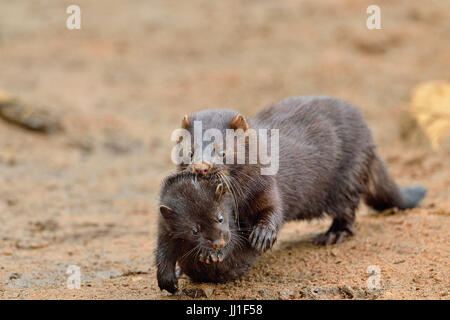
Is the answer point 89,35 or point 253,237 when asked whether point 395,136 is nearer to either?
point 253,237

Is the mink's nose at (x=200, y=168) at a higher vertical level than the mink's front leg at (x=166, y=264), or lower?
higher

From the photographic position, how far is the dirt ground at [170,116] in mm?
5406

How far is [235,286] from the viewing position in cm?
514

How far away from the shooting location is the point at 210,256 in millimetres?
4820

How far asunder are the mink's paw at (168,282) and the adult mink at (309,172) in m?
0.68

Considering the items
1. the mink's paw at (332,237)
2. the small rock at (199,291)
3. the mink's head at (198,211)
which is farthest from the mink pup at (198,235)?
the mink's paw at (332,237)

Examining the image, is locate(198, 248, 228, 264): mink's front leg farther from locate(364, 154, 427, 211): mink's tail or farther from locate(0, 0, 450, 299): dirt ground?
locate(364, 154, 427, 211): mink's tail

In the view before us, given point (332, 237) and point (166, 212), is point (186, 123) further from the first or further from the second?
point (332, 237)

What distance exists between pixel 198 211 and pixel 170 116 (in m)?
8.02

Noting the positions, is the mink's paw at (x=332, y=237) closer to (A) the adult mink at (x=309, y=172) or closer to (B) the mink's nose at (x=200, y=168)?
(A) the adult mink at (x=309, y=172)

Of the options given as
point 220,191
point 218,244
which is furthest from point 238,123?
point 218,244

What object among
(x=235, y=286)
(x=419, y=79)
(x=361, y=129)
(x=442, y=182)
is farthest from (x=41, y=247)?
(x=419, y=79)
